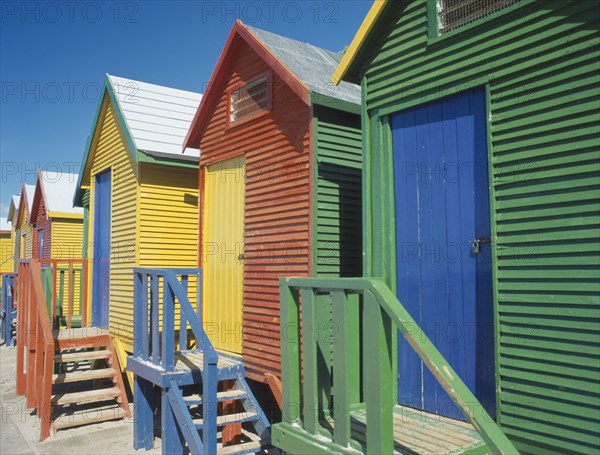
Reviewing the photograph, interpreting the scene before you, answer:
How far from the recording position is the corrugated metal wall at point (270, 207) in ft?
23.2

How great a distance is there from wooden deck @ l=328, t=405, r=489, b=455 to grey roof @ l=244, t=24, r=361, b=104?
3.91 meters

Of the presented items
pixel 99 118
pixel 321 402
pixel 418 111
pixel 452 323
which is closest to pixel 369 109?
pixel 418 111

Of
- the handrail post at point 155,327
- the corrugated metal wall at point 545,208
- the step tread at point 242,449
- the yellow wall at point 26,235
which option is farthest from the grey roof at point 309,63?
the yellow wall at point 26,235

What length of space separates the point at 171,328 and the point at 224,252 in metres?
1.92

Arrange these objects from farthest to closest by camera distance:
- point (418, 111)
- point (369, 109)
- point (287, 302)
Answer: point (369, 109) < point (418, 111) < point (287, 302)

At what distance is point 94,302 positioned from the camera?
12.3 meters

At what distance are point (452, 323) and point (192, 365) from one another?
378 centimetres

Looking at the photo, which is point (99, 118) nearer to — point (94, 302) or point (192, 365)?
point (94, 302)

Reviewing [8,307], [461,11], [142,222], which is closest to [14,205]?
[8,307]

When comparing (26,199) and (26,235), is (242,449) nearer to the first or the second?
(26,199)

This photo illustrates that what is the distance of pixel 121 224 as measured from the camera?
10992mm

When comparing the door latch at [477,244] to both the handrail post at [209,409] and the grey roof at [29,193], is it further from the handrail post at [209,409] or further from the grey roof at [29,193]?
the grey roof at [29,193]

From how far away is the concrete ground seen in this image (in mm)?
7555

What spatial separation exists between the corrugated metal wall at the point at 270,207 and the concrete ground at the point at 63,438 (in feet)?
7.19
